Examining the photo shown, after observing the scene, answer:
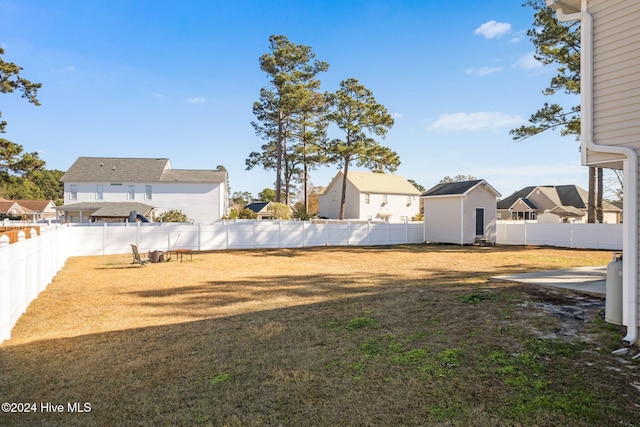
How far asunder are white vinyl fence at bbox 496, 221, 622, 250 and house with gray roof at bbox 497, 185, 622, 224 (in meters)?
19.7

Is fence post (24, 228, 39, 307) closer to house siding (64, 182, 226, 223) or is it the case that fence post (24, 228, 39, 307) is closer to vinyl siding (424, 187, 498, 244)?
vinyl siding (424, 187, 498, 244)

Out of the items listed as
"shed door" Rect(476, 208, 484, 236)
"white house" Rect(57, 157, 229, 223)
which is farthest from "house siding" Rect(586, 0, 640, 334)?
"white house" Rect(57, 157, 229, 223)

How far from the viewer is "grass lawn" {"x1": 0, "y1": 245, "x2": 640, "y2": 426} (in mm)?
3168

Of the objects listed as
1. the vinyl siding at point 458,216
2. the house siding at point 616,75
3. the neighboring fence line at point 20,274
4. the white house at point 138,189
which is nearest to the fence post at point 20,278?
the neighboring fence line at point 20,274

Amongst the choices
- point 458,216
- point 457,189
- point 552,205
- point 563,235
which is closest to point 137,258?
point 458,216

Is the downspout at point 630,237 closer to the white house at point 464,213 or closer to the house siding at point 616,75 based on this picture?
the house siding at point 616,75

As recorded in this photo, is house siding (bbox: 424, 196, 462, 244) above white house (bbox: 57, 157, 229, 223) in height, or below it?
below

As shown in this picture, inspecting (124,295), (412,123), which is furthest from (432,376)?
(412,123)

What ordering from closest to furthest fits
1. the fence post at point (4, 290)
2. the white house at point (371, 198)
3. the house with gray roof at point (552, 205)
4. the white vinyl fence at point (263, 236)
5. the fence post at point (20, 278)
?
the fence post at point (4, 290) < the fence post at point (20, 278) < the white vinyl fence at point (263, 236) < the house with gray roof at point (552, 205) < the white house at point (371, 198)

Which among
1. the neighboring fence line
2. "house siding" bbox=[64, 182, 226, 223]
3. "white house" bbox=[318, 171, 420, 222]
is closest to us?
the neighboring fence line

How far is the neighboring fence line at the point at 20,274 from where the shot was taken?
5172mm

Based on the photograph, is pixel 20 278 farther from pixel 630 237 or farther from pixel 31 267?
pixel 630 237

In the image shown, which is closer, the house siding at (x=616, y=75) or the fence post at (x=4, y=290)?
the house siding at (x=616, y=75)

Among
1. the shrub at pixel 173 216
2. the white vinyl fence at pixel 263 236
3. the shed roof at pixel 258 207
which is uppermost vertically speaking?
the shed roof at pixel 258 207
